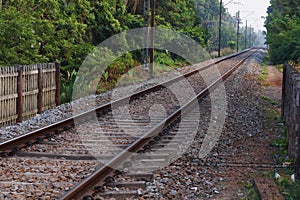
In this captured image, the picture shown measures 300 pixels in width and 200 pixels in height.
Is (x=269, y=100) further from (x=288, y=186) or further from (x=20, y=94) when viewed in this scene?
(x=288, y=186)

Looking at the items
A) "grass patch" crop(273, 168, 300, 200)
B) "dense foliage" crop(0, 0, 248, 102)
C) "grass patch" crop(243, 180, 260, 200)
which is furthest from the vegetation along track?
"dense foliage" crop(0, 0, 248, 102)

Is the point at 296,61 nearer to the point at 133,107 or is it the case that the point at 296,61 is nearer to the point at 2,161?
the point at 133,107

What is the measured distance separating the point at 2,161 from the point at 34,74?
5484 mm

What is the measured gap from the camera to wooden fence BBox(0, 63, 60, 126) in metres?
11.2

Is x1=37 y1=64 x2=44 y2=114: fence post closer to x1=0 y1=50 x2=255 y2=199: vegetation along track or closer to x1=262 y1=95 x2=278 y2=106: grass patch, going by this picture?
→ x1=0 y1=50 x2=255 y2=199: vegetation along track

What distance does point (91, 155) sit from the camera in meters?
8.09

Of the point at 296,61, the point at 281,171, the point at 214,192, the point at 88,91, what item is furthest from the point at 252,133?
the point at 296,61

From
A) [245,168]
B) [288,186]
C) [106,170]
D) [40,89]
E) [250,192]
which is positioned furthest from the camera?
[40,89]

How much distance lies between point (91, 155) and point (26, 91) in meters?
4.84

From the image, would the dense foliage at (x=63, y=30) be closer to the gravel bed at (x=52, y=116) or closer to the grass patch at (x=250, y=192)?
the gravel bed at (x=52, y=116)

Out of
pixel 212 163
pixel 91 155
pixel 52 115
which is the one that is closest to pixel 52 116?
pixel 52 115

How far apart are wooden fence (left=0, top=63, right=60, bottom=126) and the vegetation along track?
1505 mm

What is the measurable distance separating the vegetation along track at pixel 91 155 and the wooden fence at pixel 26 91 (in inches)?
59.2

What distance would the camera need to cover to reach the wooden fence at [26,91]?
11.2 metres
